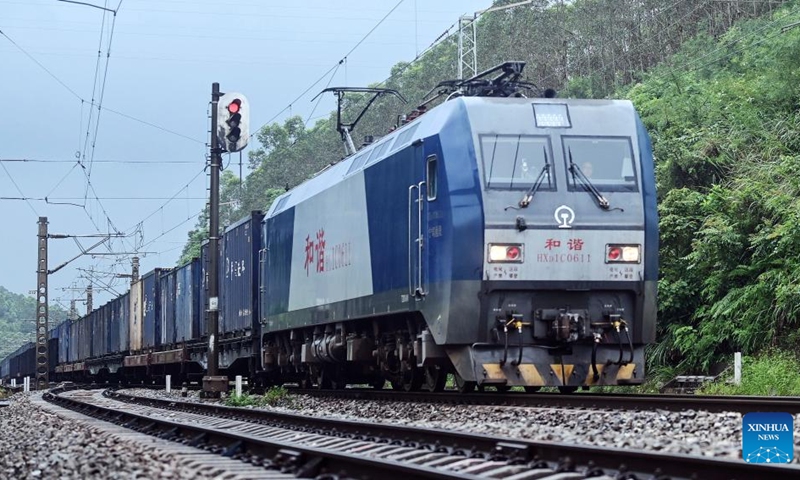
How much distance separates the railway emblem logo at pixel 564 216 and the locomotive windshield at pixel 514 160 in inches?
11.0

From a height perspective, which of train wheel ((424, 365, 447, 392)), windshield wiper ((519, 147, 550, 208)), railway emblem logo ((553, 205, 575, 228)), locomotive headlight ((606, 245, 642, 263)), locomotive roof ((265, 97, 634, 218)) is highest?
locomotive roof ((265, 97, 634, 218))

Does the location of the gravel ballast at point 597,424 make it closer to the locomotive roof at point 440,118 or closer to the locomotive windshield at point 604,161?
the locomotive windshield at point 604,161

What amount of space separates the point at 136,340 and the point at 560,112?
26.5 metres

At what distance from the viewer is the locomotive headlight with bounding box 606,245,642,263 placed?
12758 millimetres

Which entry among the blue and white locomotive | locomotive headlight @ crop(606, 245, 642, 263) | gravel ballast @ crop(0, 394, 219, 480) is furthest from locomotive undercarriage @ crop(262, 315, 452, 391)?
gravel ballast @ crop(0, 394, 219, 480)

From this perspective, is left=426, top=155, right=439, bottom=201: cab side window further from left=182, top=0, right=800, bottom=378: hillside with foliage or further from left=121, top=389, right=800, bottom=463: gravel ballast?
left=182, top=0, right=800, bottom=378: hillside with foliage

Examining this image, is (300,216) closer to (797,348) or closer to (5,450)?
(797,348)

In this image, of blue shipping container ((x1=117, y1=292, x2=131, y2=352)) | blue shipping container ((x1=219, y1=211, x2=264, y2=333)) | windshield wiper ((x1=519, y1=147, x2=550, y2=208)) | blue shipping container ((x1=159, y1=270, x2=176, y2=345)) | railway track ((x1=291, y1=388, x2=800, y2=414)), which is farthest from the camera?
blue shipping container ((x1=117, y1=292, x2=131, y2=352))

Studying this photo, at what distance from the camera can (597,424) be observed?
958 cm

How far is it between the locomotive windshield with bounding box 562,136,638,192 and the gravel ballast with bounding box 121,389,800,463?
2.86 m

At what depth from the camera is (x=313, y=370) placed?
19.9 m

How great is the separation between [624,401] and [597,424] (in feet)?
6.68

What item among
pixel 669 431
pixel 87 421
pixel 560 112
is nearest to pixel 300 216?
pixel 87 421

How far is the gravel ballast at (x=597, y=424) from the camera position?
764cm
